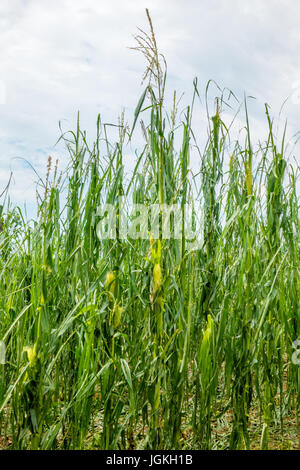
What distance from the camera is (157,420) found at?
1341 mm

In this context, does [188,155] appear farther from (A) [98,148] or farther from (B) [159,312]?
(B) [159,312]

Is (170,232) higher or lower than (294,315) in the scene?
higher

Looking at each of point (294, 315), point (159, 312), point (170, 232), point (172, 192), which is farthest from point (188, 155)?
point (294, 315)

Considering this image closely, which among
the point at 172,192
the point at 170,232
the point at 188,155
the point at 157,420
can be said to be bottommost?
the point at 157,420

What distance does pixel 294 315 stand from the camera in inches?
68.0

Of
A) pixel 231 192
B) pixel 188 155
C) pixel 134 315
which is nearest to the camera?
pixel 188 155
